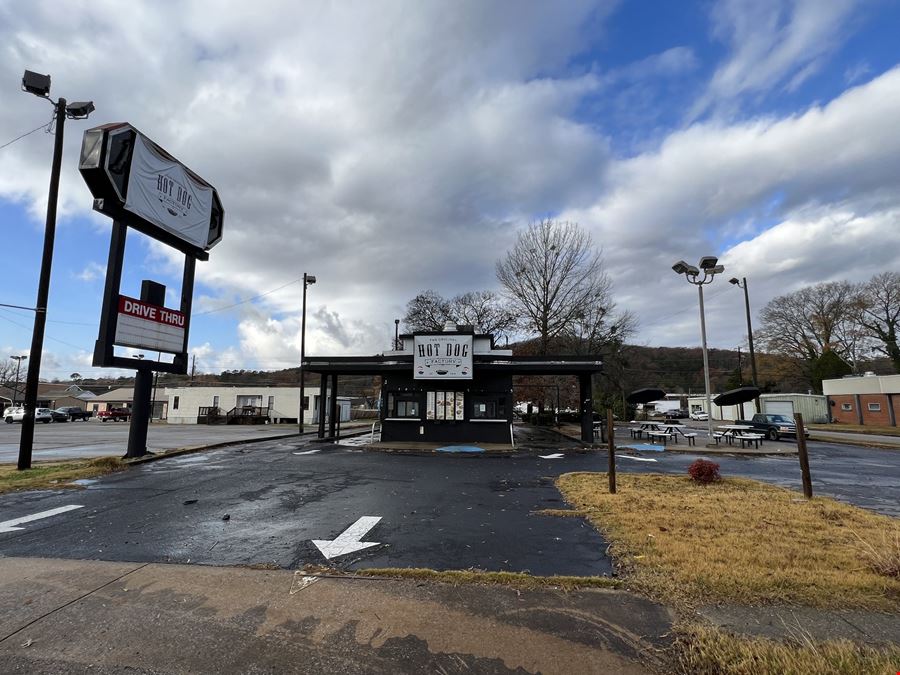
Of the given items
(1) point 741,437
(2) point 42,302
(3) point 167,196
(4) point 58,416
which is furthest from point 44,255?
(4) point 58,416

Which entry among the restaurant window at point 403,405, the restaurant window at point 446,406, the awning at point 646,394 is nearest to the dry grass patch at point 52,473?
the restaurant window at point 403,405

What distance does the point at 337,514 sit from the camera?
23.3ft

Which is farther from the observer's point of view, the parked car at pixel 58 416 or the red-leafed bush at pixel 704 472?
the parked car at pixel 58 416

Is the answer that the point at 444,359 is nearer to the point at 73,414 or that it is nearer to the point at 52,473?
the point at 52,473

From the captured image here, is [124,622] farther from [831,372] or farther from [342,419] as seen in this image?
[831,372]

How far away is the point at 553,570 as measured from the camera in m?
4.66

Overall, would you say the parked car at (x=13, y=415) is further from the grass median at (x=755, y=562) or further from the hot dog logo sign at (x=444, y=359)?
the grass median at (x=755, y=562)

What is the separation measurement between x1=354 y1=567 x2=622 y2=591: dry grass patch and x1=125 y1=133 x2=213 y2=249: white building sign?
13772mm

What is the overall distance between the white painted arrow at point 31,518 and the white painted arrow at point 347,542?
4504mm

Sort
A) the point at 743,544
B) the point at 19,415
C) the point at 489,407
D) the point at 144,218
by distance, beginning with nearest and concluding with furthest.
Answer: the point at 743,544 → the point at 144,218 → the point at 489,407 → the point at 19,415

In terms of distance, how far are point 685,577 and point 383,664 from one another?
2977 millimetres

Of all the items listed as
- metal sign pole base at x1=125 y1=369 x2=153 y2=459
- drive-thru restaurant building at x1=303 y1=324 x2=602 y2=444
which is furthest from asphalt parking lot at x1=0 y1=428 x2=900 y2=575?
drive-thru restaurant building at x1=303 y1=324 x2=602 y2=444

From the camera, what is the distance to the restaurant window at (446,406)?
20812 mm

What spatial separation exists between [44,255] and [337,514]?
1194 cm
